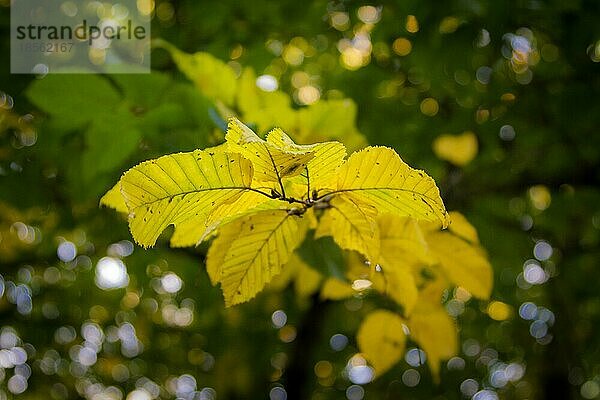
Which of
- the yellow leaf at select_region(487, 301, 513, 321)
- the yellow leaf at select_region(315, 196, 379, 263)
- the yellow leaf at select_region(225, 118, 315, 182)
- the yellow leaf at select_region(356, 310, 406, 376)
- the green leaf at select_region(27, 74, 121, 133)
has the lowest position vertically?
the yellow leaf at select_region(487, 301, 513, 321)

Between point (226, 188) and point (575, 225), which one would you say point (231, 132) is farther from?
point (575, 225)

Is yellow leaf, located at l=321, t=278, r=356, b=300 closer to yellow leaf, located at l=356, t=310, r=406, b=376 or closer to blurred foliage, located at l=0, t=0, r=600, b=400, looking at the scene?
yellow leaf, located at l=356, t=310, r=406, b=376

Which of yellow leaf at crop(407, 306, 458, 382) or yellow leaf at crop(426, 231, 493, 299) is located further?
yellow leaf at crop(407, 306, 458, 382)

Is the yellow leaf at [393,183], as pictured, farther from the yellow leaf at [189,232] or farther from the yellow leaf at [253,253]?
the yellow leaf at [189,232]

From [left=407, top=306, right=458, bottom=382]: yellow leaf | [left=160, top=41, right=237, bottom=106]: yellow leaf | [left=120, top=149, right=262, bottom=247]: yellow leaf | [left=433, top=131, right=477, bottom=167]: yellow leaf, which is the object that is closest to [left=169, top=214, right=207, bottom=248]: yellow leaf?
[left=120, top=149, right=262, bottom=247]: yellow leaf

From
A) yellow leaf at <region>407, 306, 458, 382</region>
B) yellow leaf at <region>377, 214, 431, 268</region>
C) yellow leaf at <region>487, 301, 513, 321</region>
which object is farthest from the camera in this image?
yellow leaf at <region>487, 301, 513, 321</region>

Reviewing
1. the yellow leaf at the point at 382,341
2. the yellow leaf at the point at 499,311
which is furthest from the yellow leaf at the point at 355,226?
the yellow leaf at the point at 499,311
